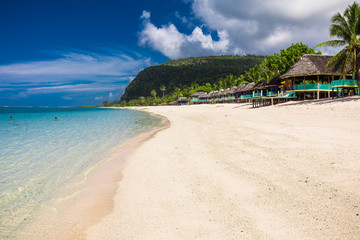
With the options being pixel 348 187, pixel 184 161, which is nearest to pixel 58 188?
pixel 184 161

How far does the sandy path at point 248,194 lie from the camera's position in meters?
2.90

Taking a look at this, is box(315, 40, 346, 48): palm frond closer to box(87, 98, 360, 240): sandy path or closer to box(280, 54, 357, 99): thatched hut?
box(280, 54, 357, 99): thatched hut

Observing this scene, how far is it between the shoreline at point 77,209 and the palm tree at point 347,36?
73.5 ft

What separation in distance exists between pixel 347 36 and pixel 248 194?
22.9 m

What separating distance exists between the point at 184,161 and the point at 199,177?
157 centimetres

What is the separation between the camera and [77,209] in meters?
4.18

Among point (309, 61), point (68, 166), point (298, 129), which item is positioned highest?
point (309, 61)

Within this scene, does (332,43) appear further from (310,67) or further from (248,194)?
(248,194)

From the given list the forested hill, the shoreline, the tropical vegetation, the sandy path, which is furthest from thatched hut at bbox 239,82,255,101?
the forested hill

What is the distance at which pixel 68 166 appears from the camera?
7570mm

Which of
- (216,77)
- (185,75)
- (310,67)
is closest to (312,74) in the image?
(310,67)

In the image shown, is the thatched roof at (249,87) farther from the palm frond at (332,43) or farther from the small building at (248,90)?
the palm frond at (332,43)

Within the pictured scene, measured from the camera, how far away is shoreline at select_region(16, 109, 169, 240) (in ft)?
11.2

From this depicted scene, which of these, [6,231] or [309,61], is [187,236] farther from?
[309,61]
